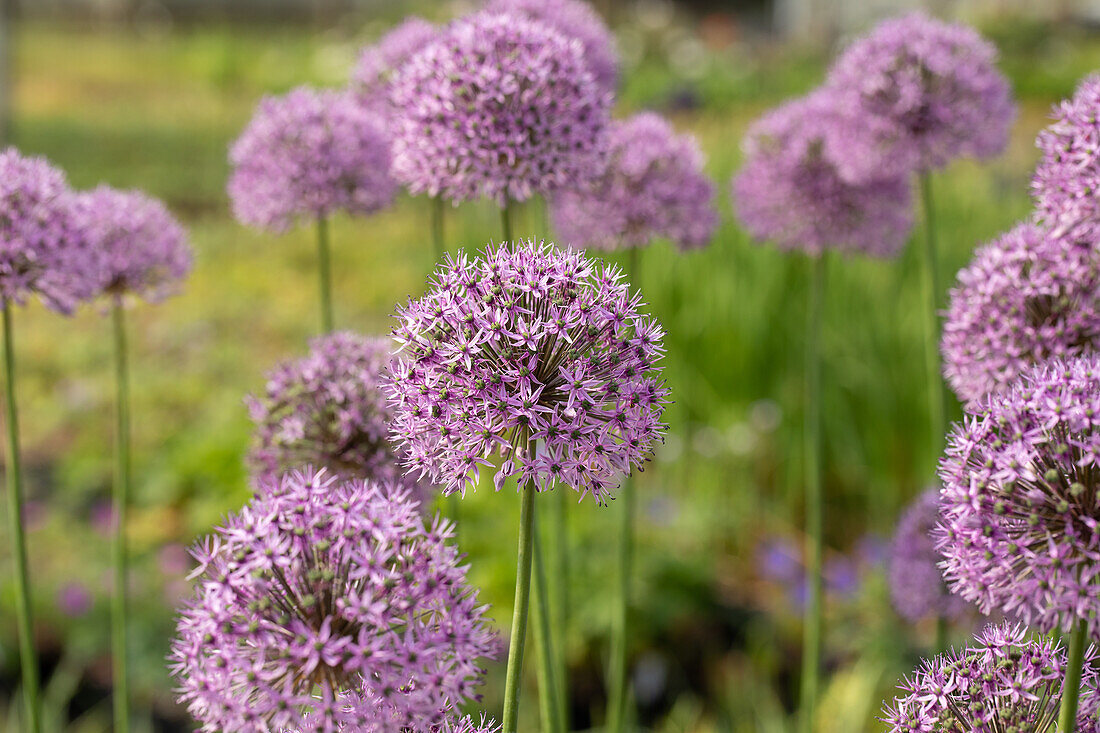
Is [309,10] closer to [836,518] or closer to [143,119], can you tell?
[143,119]

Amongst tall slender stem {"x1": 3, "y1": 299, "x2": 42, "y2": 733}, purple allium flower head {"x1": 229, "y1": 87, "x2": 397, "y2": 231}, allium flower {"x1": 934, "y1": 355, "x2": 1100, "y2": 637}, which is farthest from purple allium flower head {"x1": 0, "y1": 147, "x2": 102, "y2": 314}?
allium flower {"x1": 934, "y1": 355, "x2": 1100, "y2": 637}

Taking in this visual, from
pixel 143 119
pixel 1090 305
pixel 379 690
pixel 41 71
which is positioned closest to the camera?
pixel 379 690

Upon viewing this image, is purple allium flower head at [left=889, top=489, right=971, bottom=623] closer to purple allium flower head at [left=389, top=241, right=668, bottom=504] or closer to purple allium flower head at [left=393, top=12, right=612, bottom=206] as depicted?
purple allium flower head at [left=393, top=12, right=612, bottom=206]

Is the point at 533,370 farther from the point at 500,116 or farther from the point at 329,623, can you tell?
the point at 500,116

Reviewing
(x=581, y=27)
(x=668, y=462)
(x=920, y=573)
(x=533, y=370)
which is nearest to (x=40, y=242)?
→ (x=533, y=370)

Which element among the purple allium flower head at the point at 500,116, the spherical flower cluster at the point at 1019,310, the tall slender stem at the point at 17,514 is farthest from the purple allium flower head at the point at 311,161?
the spherical flower cluster at the point at 1019,310

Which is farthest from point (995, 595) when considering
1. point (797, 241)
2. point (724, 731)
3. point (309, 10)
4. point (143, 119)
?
point (309, 10)
